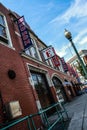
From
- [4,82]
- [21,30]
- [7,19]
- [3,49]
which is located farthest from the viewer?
[21,30]

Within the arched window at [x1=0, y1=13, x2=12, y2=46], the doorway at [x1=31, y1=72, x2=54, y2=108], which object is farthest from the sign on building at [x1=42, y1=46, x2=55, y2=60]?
the arched window at [x1=0, y1=13, x2=12, y2=46]

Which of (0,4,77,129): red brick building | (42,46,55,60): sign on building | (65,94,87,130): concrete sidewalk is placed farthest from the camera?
(42,46,55,60): sign on building

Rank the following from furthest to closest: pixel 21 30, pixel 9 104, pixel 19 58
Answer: pixel 21 30, pixel 19 58, pixel 9 104

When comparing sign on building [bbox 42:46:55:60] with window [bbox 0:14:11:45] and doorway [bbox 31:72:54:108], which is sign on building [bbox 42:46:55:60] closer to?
doorway [bbox 31:72:54:108]

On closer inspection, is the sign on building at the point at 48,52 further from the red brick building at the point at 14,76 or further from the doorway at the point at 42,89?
the red brick building at the point at 14,76

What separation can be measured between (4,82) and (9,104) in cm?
113

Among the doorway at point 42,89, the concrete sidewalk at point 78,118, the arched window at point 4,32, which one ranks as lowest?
the concrete sidewalk at point 78,118

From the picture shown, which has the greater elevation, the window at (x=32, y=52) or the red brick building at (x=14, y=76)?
the window at (x=32, y=52)

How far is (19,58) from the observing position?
908 centimetres

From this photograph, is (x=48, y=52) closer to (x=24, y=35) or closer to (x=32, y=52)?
(x=32, y=52)

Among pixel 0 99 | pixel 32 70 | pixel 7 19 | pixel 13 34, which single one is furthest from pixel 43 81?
pixel 0 99

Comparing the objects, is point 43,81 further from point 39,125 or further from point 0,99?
point 0,99

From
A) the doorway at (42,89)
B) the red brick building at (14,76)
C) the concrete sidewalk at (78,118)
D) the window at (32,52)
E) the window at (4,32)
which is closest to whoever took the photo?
the concrete sidewalk at (78,118)

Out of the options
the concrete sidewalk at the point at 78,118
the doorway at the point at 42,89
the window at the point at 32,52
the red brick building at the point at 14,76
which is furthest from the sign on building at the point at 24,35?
the concrete sidewalk at the point at 78,118
